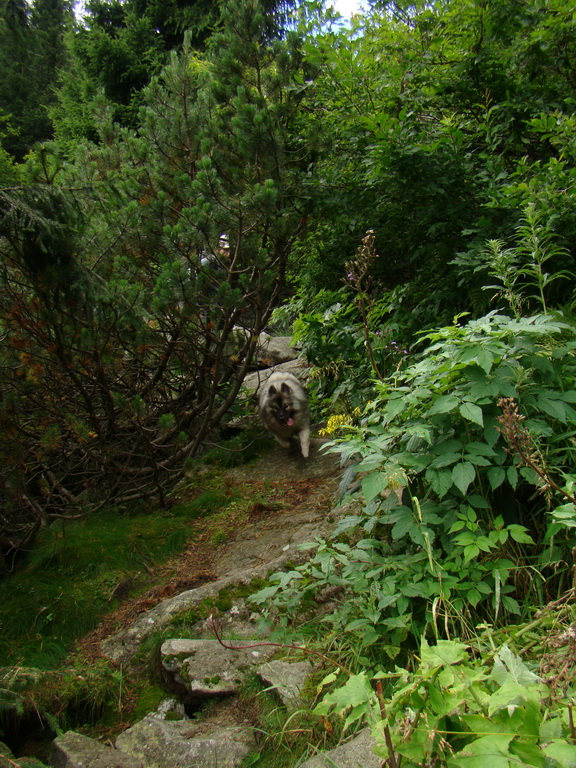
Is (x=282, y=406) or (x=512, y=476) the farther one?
(x=282, y=406)

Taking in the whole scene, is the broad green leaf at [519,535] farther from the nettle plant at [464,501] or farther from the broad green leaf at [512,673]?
the broad green leaf at [512,673]

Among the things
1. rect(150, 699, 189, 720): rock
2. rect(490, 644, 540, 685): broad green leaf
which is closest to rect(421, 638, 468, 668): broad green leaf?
rect(490, 644, 540, 685): broad green leaf

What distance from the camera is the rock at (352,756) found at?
74.0 inches

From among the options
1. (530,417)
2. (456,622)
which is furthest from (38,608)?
(530,417)

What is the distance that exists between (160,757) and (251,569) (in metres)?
1.68

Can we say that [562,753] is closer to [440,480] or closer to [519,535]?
[519,535]

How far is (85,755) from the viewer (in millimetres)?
2672

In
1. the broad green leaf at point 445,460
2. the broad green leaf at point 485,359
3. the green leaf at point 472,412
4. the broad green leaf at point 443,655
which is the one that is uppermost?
the broad green leaf at point 485,359

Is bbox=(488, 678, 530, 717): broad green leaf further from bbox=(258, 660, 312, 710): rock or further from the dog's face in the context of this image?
the dog's face

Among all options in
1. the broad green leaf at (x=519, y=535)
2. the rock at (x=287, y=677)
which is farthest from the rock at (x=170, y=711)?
the broad green leaf at (x=519, y=535)

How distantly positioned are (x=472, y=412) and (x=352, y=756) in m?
1.39

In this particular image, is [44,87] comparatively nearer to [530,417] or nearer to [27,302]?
[27,302]

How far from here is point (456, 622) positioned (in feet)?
7.65

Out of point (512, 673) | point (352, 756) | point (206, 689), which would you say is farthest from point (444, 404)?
point (206, 689)
